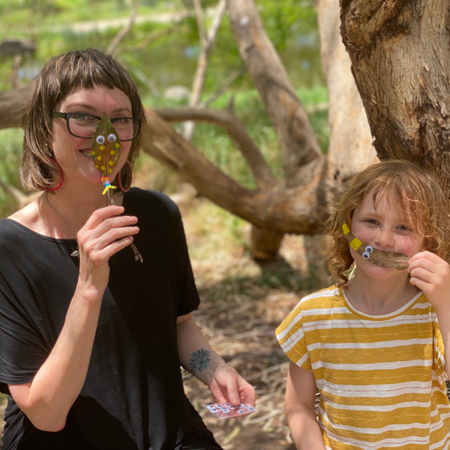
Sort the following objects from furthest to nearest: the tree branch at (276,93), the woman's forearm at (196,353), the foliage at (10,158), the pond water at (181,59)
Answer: the pond water at (181,59) < the foliage at (10,158) < the tree branch at (276,93) < the woman's forearm at (196,353)

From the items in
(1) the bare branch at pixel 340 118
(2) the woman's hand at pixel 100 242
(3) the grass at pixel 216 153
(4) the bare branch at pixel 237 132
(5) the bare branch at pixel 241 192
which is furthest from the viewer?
(3) the grass at pixel 216 153

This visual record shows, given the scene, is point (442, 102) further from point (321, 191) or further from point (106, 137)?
point (321, 191)

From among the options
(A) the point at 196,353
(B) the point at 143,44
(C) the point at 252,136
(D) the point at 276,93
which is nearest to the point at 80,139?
(A) the point at 196,353

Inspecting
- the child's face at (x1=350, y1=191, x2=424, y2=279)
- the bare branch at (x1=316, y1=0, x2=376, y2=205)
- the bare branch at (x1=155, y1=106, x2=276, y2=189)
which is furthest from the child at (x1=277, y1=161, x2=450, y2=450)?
the bare branch at (x1=155, y1=106, x2=276, y2=189)

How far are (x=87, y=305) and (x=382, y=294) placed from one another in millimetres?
700

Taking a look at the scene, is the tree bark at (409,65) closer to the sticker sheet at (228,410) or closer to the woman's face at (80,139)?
the woman's face at (80,139)

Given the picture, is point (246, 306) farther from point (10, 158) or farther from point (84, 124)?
point (10, 158)

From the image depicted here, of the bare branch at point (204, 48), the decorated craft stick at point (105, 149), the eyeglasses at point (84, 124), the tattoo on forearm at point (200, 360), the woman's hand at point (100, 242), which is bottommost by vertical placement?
the tattoo on forearm at point (200, 360)

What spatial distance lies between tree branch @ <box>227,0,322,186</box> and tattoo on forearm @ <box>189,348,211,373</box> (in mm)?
1534

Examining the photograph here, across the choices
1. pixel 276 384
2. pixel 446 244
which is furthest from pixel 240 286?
pixel 446 244

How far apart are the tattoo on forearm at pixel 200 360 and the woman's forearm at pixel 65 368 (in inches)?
17.5

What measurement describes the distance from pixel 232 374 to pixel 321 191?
54.8 inches

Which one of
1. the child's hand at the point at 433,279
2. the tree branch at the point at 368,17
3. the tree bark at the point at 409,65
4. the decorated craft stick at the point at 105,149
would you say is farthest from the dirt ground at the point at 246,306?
the tree branch at the point at 368,17

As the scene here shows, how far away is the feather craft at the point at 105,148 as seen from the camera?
4.46 ft
